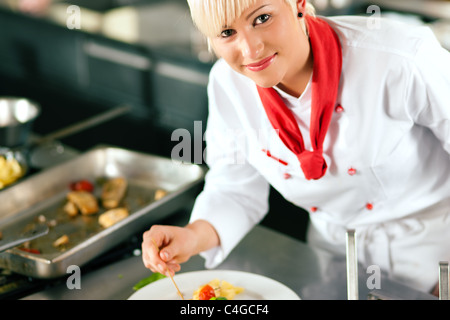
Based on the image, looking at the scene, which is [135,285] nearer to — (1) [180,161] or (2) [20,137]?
(1) [180,161]

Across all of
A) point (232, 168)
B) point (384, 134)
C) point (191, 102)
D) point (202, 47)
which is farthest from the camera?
point (202, 47)

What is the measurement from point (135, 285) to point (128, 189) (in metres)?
0.62

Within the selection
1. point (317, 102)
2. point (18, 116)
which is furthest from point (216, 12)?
point (18, 116)

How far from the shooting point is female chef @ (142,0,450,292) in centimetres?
133

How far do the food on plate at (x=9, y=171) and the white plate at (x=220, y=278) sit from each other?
33.0 inches

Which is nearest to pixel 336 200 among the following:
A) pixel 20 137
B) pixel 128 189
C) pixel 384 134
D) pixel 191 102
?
pixel 384 134

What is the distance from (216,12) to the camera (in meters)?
1.24

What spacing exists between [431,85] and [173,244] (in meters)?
0.75

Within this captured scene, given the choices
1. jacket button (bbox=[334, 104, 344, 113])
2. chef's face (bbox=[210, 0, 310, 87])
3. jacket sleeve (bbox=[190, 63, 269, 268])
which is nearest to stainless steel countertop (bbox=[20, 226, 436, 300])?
jacket sleeve (bbox=[190, 63, 269, 268])

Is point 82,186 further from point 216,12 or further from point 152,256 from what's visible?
point 216,12

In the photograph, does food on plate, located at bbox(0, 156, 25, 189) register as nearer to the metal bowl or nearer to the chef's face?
the metal bowl

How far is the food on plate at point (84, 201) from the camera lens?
196 centimetres

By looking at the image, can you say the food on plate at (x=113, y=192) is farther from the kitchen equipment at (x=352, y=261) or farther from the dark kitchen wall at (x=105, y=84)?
the kitchen equipment at (x=352, y=261)

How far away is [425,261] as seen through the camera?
165cm
